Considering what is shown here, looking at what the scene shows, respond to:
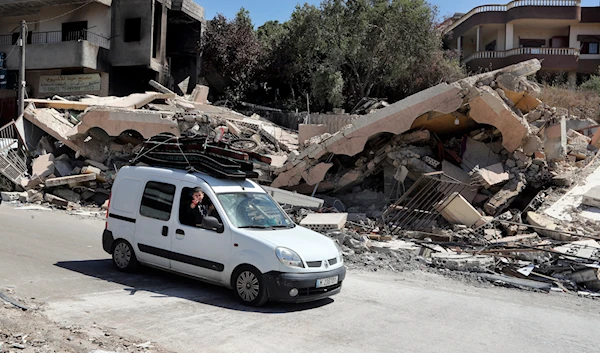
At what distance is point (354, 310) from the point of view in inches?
264

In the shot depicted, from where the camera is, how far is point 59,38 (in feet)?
101

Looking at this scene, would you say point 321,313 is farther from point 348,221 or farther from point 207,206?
point 348,221

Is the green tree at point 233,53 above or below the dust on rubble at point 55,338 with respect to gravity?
above

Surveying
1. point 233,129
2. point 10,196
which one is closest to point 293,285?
point 233,129

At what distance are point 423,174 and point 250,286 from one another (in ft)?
26.1

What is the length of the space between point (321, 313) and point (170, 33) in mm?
28606

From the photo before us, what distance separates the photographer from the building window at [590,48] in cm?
3541

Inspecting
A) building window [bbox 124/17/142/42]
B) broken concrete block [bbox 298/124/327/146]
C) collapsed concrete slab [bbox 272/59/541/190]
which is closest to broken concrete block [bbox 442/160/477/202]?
collapsed concrete slab [bbox 272/59/541/190]

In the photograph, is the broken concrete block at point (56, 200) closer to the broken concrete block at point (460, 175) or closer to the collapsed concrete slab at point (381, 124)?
the collapsed concrete slab at point (381, 124)

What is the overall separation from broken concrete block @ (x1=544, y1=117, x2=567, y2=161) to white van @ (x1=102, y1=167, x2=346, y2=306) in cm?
969

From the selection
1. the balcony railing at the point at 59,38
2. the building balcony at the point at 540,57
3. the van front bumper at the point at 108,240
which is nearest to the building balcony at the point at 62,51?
the balcony railing at the point at 59,38

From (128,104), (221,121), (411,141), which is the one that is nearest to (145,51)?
(128,104)

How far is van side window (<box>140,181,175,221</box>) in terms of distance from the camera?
7.48m

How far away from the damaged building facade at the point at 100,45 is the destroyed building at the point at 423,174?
11613mm
